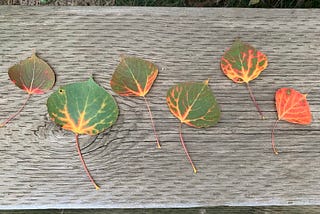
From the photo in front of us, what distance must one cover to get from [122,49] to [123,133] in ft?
0.51

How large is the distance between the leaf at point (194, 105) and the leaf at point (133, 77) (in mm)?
47

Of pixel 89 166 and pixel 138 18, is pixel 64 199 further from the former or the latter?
pixel 138 18

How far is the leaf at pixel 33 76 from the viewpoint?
2.32 ft

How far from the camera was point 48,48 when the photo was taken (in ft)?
2.38

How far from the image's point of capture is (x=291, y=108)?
0.73m

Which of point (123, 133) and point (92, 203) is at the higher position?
point (123, 133)

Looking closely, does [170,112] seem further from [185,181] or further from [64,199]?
[64,199]

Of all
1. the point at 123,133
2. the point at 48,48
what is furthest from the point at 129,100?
the point at 48,48

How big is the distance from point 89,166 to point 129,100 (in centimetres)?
14

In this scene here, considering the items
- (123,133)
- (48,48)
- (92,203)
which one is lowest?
(92,203)

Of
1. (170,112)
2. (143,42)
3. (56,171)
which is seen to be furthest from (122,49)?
(56,171)

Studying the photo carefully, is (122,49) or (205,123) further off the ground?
(122,49)

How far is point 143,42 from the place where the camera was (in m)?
0.74

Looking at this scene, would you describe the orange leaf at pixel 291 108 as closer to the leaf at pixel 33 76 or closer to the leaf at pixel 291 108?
the leaf at pixel 291 108
